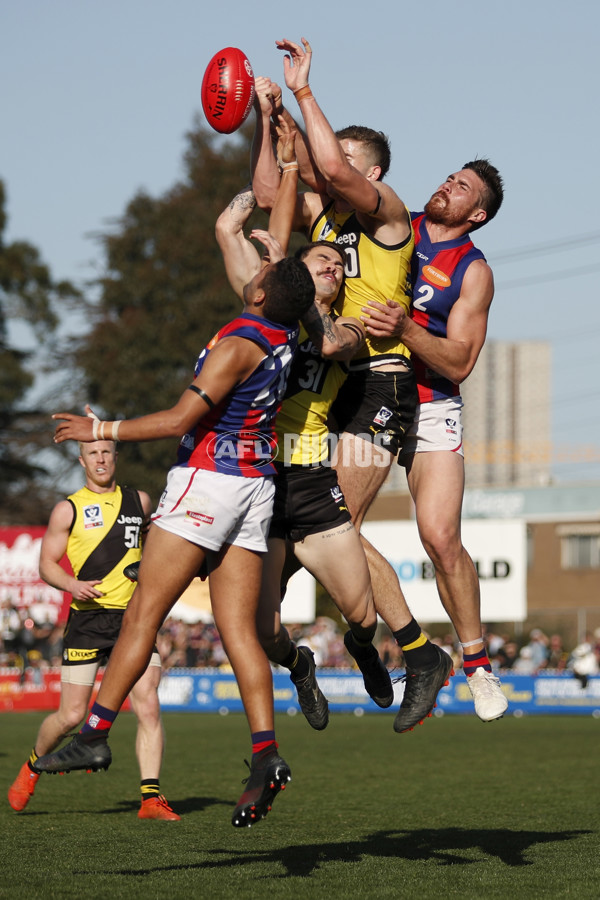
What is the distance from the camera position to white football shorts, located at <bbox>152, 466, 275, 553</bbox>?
5949 millimetres

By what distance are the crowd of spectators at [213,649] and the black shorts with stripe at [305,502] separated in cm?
1770

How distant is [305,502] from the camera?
6656 mm

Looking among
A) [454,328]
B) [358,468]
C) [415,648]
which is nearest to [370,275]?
[454,328]

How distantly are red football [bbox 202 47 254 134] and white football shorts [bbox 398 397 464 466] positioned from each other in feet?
6.35

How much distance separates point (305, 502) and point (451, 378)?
108 centimetres

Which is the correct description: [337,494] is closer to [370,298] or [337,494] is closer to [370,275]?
[370,298]

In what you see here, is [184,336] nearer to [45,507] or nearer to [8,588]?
[45,507]

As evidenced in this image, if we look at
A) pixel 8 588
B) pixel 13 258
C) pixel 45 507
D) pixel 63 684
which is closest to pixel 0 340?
pixel 13 258

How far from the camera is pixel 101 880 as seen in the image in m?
6.29

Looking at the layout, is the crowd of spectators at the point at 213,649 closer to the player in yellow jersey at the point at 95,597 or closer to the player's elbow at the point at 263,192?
the player in yellow jersey at the point at 95,597

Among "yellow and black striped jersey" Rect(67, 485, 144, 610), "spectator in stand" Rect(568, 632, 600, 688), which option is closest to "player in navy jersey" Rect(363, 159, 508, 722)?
"yellow and black striped jersey" Rect(67, 485, 144, 610)

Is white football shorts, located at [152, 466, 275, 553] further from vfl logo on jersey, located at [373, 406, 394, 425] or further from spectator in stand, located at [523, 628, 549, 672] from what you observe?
spectator in stand, located at [523, 628, 549, 672]

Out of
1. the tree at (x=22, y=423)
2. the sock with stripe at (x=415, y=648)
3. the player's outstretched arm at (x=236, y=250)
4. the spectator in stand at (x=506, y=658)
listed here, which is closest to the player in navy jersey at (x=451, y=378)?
the sock with stripe at (x=415, y=648)

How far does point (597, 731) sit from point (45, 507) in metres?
25.1
